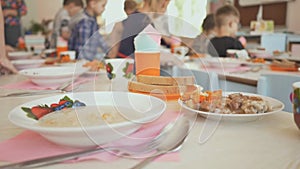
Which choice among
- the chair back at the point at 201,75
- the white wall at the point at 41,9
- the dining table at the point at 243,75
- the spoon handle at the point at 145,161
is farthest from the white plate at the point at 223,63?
the white wall at the point at 41,9

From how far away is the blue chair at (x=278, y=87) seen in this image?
120cm

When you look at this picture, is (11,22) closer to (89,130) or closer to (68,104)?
(68,104)

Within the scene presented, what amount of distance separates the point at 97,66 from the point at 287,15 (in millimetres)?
3541

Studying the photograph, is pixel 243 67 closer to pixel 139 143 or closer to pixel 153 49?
pixel 153 49

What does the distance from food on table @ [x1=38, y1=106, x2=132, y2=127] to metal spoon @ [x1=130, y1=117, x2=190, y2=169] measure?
0.27ft

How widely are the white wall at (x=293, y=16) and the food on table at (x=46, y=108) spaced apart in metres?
4.06

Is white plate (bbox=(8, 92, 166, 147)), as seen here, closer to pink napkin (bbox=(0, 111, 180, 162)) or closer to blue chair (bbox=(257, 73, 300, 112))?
pink napkin (bbox=(0, 111, 180, 162))

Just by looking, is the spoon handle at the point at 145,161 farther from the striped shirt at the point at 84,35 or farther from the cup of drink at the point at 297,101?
the striped shirt at the point at 84,35

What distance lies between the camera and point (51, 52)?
2.53m

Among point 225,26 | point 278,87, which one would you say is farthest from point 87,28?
point 278,87

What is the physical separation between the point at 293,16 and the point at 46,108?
418cm

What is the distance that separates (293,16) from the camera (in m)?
4.05

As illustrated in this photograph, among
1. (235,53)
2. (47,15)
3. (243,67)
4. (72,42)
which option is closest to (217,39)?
(235,53)

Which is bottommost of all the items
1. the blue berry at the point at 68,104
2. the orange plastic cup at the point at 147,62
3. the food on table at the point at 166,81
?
the blue berry at the point at 68,104
